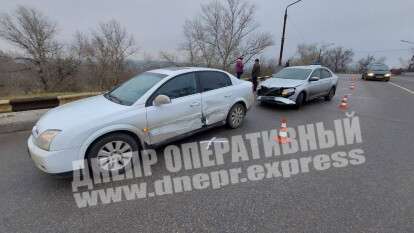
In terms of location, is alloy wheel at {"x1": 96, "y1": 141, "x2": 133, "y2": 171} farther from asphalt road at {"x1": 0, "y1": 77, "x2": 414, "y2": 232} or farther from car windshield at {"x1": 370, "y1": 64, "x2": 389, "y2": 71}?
car windshield at {"x1": 370, "y1": 64, "x2": 389, "y2": 71}

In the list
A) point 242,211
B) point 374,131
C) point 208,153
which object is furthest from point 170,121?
point 374,131

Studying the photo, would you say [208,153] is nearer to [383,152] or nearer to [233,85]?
[233,85]

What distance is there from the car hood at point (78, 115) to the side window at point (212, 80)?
5.69 ft

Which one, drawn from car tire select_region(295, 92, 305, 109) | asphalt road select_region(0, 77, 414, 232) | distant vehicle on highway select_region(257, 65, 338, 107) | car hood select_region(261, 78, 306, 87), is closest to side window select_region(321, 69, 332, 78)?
distant vehicle on highway select_region(257, 65, 338, 107)

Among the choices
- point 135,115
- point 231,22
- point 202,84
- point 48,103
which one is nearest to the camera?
point 135,115

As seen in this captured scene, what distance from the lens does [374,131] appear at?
5.30 m

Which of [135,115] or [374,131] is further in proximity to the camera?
[374,131]

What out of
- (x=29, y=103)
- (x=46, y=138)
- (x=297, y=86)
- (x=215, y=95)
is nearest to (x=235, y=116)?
(x=215, y=95)

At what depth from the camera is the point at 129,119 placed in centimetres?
333

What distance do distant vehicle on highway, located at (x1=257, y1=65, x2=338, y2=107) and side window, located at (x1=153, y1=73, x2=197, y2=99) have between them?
157 inches

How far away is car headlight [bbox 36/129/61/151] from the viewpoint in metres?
2.86

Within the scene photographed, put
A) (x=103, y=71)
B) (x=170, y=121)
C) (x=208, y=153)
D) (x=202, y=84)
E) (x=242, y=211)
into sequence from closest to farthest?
(x=242, y=211), (x=170, y=121), (x=208, y=153), (x=202, y=84), (x=103, y=71)

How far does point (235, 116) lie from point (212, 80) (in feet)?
3.68

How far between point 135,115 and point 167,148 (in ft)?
3.63
